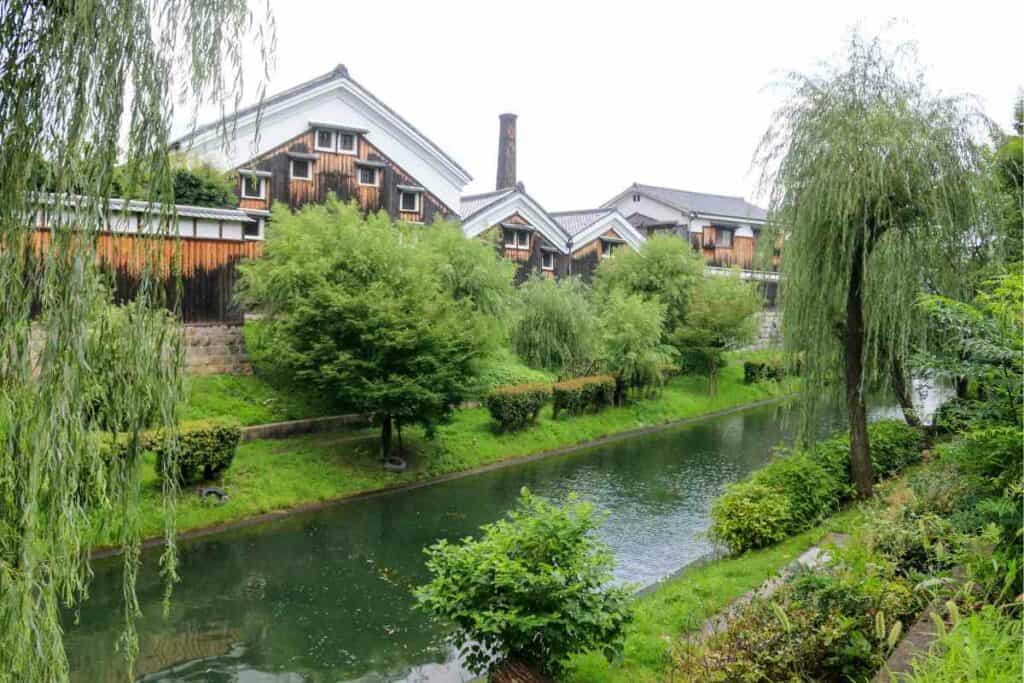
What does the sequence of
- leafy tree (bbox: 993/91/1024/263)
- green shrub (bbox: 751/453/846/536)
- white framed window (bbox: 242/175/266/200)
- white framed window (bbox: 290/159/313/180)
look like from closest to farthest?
green shrub (bbox: 751/453/846/536), leafy tree (bbox: 993/91/1024/263), white framed window (bbox: 242/175/266/200), white framed window (bbox: 290/159/313/180)

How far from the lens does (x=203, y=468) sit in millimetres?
10852

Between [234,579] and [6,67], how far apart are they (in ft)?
23.2

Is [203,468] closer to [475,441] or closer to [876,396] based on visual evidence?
[475,441]

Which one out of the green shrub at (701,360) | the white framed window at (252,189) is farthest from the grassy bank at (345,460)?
the white framed window at (252,189)

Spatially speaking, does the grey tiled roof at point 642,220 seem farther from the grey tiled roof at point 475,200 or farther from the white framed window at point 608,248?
the grey tiled roof at point 475,200

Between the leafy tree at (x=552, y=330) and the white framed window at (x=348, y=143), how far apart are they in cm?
578

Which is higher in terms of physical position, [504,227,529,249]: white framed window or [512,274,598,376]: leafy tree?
[504,227,529,249]: white framed window

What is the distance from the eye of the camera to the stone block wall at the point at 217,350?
1412 centimetres

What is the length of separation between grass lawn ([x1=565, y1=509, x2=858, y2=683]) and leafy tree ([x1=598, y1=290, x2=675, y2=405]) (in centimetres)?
1072

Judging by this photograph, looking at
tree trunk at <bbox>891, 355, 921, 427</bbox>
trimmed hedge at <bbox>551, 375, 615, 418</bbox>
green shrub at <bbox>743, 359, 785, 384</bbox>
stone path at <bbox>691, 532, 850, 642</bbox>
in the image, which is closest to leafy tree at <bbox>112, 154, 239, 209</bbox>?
trimmed hedge at <bbox>551, 375, 615, 418</bbox>

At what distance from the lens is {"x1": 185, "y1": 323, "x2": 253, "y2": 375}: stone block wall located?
14117 millimetres

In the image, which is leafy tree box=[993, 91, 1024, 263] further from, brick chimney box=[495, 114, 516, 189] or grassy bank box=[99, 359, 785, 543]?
brick chimney box=[495, 114, 516, 189]

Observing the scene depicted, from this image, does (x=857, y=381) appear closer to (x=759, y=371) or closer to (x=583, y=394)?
(x=583, y=394)

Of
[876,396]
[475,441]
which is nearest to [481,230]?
[475,441]
